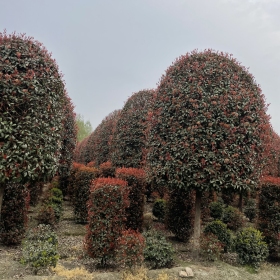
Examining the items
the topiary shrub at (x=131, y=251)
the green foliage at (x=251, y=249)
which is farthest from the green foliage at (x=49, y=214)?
the green foliage at (x=251, y=249)

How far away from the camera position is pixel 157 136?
871 centimetres

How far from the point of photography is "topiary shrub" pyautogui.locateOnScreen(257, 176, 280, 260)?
908 cm

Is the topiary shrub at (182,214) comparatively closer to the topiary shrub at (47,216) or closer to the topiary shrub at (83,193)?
the topiary shrub at (83,193)

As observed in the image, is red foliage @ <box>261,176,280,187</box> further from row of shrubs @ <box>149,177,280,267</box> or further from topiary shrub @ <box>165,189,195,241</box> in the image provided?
topiary shrub @ <box>165,189,195,241</box>

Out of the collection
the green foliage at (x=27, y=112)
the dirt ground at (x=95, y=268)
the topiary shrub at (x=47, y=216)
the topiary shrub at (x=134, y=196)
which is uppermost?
the green foliage at (x=27, y=112)

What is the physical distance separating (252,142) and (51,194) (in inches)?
374

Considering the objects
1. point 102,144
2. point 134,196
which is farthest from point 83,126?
point 134,196

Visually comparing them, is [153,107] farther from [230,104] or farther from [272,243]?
[272,243]

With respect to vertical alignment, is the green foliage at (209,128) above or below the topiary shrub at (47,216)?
above

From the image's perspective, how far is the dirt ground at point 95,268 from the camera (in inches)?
264

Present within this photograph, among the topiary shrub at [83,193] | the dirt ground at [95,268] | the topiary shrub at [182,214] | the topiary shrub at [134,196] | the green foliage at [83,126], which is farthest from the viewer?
the green foliage at [83,126]

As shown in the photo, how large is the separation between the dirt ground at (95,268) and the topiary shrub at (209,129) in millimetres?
1269

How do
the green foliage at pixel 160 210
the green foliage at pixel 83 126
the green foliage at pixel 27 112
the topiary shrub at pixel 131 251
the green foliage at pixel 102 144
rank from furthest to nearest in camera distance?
the green foliage at pixel 83 126
the green foliage at pixel 102 144
the green foliage at pixel 160 210
the topiary shrub at pixel 131 251
the green foliage at pixel 27 112

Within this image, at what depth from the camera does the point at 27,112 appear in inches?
263
